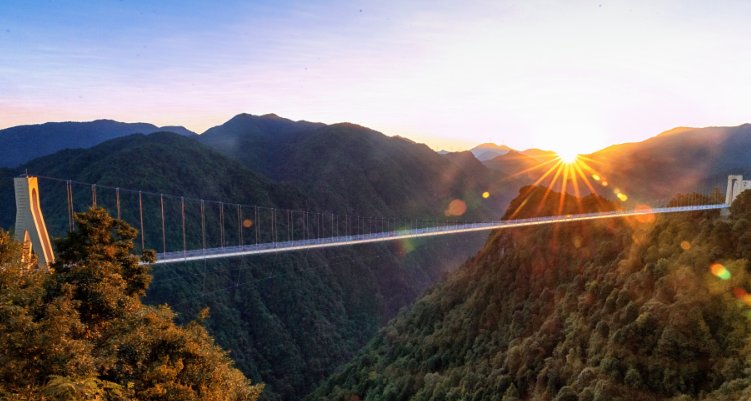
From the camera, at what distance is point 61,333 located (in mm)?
5148

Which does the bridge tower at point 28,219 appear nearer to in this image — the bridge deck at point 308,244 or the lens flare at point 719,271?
the bridge deck at point 308,244

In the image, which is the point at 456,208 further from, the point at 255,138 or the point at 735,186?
the point at 735,186

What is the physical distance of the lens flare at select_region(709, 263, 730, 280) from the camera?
11159mm

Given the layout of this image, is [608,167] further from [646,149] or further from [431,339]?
[431,339]

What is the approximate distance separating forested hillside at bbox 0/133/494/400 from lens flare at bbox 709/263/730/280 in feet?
87.7

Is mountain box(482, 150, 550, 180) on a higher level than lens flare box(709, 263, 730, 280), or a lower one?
higher

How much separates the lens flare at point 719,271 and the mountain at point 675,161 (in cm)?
4014

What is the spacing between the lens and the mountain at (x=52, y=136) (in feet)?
183

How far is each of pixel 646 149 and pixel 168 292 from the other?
7779 centimetres

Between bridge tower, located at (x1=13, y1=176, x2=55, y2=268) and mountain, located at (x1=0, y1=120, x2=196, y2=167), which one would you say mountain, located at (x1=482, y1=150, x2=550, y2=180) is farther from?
bridge tower, located at (x1=13, y1=176, x2=55, y2=268)

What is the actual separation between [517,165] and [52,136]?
112 meters

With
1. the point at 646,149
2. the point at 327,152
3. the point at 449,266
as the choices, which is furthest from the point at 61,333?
the point at 646,149

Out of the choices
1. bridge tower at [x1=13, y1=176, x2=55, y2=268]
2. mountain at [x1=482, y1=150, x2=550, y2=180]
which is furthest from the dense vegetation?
mountain at [x1=482, y1=150, x2=550, y2=180]

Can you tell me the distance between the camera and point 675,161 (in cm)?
6259
